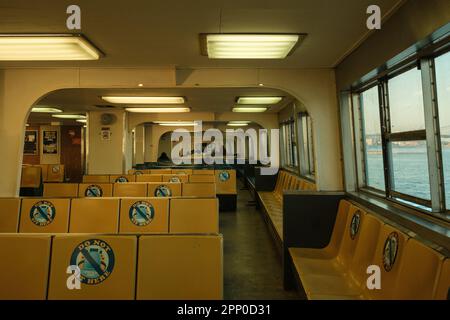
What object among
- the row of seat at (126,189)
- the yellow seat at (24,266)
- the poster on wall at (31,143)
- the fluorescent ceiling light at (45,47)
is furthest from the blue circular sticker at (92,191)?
the poster on wall at (31,143)

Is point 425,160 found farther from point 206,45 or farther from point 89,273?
point 89,273

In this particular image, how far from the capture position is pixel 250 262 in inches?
164

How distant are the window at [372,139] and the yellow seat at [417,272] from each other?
5.20 ft

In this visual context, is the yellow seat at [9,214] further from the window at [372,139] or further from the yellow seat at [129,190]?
the window at [372,139]

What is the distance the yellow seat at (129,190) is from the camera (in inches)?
190

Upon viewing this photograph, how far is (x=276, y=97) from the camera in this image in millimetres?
6164

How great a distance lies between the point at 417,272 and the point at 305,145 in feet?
17.2

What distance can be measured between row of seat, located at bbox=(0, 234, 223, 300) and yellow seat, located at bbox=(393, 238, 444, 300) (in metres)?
1.17

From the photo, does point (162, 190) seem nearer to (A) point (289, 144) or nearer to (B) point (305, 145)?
(B) point (305, 145)

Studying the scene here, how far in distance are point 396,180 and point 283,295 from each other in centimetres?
177

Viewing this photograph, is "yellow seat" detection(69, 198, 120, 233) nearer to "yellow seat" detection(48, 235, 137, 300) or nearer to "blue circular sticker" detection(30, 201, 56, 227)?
"blue circular sticker" detection(30, 201, 56, 227)

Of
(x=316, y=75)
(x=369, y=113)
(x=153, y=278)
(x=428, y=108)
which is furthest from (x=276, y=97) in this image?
(x=153, y=278)

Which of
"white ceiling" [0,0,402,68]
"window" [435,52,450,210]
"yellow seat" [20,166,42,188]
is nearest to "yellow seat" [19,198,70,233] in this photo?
"white ceiling" [0,0,402,68]

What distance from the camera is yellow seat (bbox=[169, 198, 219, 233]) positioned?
348cm
